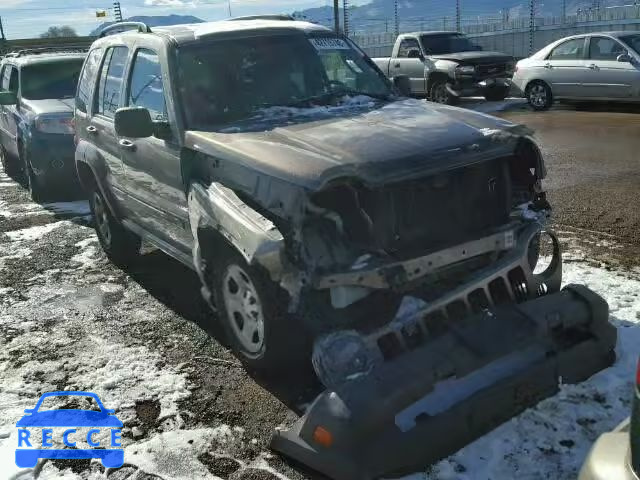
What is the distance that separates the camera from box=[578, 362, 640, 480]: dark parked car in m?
2.08

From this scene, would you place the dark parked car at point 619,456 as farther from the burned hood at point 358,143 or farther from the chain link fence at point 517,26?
the chain link fence at point 517,26

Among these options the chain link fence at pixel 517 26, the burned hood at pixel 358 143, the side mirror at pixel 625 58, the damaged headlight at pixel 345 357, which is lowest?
the damaged headlight at pixel 345 357

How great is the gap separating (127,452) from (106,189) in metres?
3.12

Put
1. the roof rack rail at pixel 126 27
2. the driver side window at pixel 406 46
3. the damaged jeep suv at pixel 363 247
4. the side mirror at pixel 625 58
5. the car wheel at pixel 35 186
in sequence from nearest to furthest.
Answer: the damaged jeep suv at pixel 363 247 < the roof rack rail at pixel 126 27 < the car wheel at pixel 35 186 < the side mirror at pixel 625 58 < the driver side window at pixel 406 46

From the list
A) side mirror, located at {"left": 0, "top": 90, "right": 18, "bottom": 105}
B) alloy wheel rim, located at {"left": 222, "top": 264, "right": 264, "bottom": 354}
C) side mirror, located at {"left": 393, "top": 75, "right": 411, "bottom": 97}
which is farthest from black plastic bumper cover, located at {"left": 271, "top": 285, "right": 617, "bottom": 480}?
side mirror, located at {"left": 0, "top": 90, "right": 18, "bottom": 105}

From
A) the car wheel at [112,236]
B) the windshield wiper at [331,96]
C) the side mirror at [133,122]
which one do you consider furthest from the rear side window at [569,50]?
the side mirror at [133,122]

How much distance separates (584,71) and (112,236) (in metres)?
11.3

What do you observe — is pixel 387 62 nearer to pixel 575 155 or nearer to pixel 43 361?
pixel 575 155

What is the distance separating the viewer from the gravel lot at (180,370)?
11.1ft

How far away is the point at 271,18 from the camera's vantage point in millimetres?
5922

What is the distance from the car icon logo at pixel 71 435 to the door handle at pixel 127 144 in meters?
2.01

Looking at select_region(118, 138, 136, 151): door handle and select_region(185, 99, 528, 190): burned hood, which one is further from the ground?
select_region(185, 99, 528, 190): burned hood

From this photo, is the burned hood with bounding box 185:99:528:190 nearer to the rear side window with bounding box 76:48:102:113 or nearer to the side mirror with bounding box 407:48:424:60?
the rear side window with bounding box 76:48:102:113

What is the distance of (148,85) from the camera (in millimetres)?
5031
